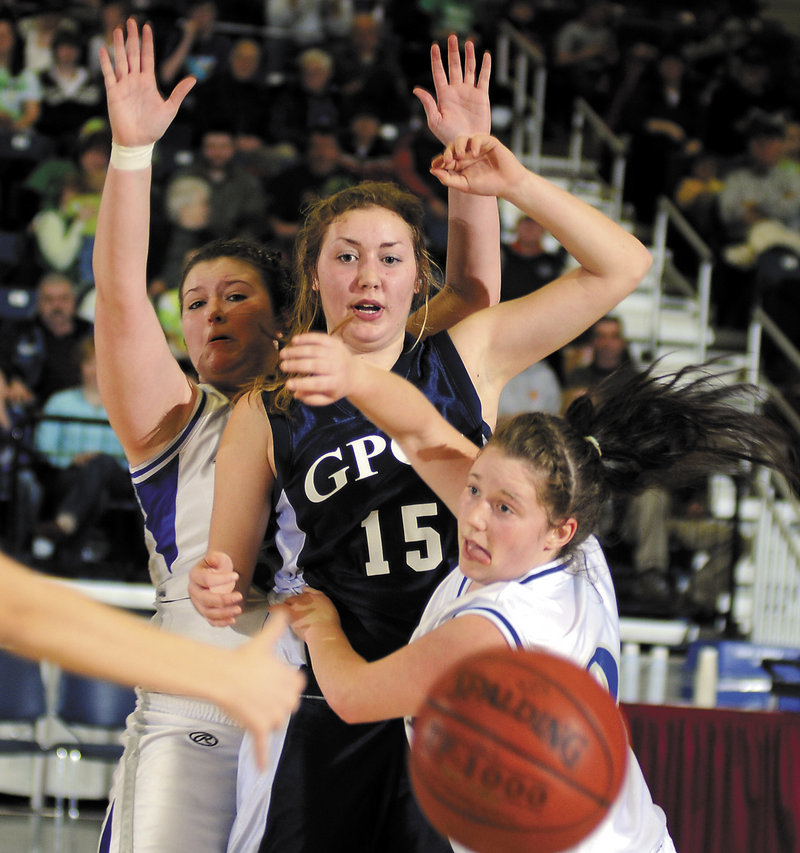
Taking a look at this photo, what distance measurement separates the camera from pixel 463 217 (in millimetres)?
2572

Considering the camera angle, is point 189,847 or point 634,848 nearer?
point 634,848

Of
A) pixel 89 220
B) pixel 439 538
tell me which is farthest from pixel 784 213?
pixel 439 538

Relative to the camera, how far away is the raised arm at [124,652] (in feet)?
4.42

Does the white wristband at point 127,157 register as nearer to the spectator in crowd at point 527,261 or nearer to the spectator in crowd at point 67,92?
the spectator in crowd at point 527,261

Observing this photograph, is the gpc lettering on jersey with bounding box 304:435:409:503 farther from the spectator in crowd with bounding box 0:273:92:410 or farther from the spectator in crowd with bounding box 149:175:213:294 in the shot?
the spectator in crowd with bounding box 149:175:213:294

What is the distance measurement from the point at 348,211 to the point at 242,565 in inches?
31.6

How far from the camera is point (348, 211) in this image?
2.40 metres

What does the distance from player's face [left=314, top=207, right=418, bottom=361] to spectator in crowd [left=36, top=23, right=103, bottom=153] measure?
6.45m

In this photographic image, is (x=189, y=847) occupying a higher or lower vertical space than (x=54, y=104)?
lower

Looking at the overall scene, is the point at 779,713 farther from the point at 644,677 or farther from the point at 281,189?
the point at 281,189

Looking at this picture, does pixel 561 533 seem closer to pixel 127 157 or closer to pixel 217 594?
pixel 217 594

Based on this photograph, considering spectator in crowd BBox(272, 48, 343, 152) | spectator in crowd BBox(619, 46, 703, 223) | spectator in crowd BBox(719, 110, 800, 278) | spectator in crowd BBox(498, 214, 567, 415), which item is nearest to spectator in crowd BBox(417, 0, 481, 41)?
spectator in crowd BBox(272, 48, 343, 152)

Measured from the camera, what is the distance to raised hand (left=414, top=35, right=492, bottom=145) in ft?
8.12

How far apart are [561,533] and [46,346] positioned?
528 cm
